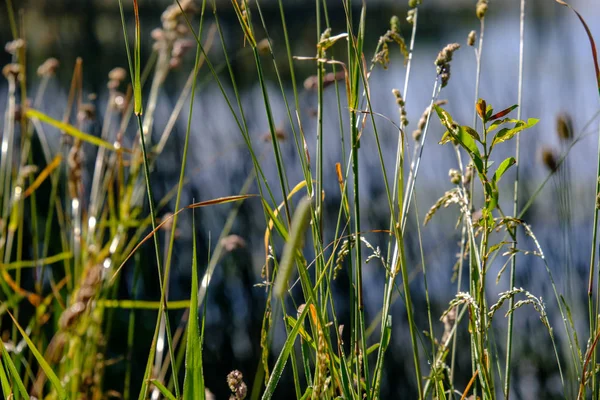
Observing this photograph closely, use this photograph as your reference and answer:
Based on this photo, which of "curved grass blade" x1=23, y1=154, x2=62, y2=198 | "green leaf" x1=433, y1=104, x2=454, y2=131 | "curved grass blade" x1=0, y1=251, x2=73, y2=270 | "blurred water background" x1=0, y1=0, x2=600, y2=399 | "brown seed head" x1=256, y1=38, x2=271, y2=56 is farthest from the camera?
"blurred water background" x1=0, y1=0, x2=600, y2=399

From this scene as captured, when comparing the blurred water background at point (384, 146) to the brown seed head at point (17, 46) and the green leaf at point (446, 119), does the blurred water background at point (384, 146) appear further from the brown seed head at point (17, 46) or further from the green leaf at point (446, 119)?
the green leaf at point (446, 119)

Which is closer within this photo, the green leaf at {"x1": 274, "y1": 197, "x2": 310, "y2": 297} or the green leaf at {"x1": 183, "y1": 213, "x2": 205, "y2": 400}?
the green leaf at {"x1": 274, "y1": 197, "x2": 310, "y2": 297}

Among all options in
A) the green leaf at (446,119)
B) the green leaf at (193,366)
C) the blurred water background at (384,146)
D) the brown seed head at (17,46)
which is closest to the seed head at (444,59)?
the green leaf at (446,119)

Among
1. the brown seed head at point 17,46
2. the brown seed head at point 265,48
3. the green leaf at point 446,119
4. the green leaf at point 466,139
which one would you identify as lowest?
the green leaf at point 466,139

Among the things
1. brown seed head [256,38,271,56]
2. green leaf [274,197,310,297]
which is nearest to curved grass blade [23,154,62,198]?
brown seed head [256,38,271,56]

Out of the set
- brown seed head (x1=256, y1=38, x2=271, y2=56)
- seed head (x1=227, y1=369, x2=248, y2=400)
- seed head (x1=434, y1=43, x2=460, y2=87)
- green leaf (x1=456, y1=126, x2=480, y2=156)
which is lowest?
seed head (x1=227, y1=369, x2=248, y2=400)

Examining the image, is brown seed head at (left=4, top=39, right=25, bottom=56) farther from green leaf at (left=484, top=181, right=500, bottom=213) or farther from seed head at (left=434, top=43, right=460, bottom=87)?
green leaf at (left=484, top=181, right=500, bottom=213)

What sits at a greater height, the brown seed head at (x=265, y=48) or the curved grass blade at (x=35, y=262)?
the brown seed head at (x=265, y=48)

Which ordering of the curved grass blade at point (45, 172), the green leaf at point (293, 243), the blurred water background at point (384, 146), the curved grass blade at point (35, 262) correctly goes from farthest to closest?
the blurred water background at point (384, 146)
the curved grass blade at point (45, 172)
the curved grass blade at point (35, 262)
the green leaf at point (293, 243)

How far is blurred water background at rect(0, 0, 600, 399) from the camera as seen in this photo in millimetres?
1691

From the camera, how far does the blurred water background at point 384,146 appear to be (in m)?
1.69

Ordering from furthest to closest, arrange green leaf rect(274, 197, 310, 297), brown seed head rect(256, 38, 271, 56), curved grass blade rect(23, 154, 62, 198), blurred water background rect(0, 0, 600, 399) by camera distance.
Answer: blurred water background rect(0, 0, 600, 399) → curved grass blade rect(23, 154, 62, 198) → brown seed head rect(256, 38, 271, 56) → green leaf rect(274, 197, 310, 297)

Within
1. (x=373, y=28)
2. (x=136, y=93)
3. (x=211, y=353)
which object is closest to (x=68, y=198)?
(x=211, y=353)

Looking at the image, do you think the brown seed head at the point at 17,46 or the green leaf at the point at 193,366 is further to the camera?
the brown seed head at the point at 17,46
